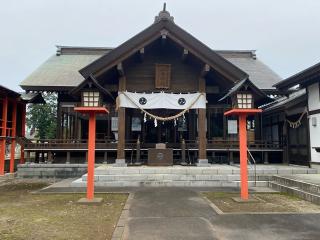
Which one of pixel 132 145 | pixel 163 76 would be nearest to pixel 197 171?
pixel 132 145

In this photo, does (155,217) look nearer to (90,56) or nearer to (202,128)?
(202,128)

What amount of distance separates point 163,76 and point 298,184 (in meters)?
8.34

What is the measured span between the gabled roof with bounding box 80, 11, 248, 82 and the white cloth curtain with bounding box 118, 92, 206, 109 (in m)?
1.79

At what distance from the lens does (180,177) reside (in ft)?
Answer: 38.6

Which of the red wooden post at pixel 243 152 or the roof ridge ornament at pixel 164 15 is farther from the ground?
the roof ridge ornament at pixel 164 15

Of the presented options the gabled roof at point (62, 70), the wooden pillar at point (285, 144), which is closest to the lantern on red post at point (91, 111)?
the gabled roof at point (62, 70)

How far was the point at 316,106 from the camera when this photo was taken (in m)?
13.0

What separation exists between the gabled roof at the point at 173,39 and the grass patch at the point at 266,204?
20.9 ft

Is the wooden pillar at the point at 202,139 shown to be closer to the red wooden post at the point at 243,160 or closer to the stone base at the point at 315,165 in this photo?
the stone base at the point at 315,165

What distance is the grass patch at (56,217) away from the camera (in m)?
5.51

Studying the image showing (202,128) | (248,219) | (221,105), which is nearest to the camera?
(248,219)

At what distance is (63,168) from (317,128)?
13.2m

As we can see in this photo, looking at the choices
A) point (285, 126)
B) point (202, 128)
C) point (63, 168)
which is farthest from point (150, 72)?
point (285, 126)

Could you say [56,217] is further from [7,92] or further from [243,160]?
[7,92]
